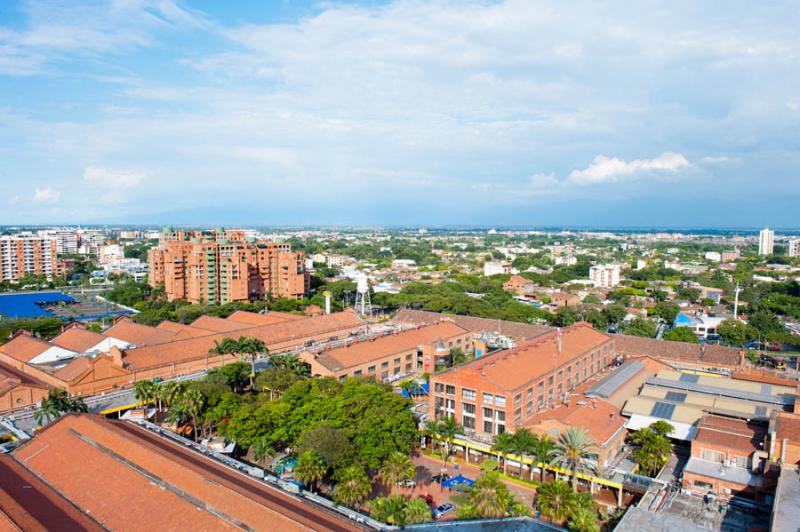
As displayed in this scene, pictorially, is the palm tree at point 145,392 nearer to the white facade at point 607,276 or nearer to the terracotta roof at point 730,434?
the terracotta roof at point 730,434

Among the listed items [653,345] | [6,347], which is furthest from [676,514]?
[6,347]

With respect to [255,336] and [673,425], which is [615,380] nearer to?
[673,425]

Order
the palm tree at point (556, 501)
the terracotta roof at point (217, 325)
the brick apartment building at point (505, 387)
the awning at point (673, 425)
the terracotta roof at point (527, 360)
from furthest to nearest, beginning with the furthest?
the terracotta roof at point (217, 325) → the terracotta roof at point (527, 360) → the brick apartment building at point (505, 387) → the awning at point (673, 425) → the palm tree at point (556, 501)

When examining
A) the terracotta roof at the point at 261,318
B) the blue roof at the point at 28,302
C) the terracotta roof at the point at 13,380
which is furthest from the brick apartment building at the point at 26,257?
the terracotta roof at the point at 13,380

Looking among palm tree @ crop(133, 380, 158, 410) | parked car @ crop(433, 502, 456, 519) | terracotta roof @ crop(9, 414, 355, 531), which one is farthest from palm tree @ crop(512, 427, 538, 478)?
palm tree @ crop(133, 380, 158, 410)

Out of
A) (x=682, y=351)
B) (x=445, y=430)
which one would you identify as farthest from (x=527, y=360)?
(x=682, y=351)

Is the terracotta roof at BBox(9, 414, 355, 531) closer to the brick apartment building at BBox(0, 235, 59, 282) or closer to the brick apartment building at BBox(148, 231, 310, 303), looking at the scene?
the brick apartment building at BBox(148, 231, 310, 303)

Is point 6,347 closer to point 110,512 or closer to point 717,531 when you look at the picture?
point 110,512
